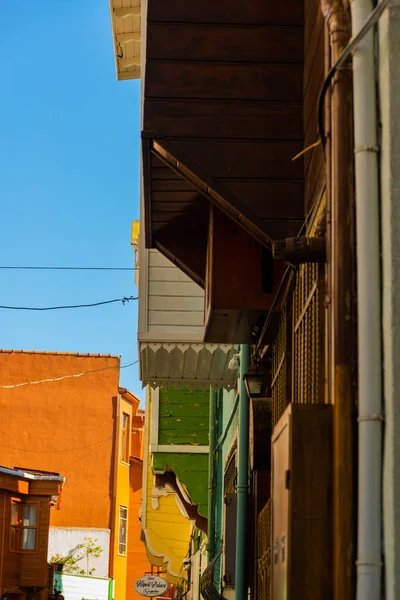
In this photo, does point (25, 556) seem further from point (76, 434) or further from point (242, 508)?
point (242, 508)

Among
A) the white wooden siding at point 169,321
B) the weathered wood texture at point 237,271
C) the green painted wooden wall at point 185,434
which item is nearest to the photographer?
the weathered wood texture at point 237,271

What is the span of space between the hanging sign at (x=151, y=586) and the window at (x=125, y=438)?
1457cm

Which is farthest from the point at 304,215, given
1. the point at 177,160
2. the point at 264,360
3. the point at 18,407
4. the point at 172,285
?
the point at 18,407

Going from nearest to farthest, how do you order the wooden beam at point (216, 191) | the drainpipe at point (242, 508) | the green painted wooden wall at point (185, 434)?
the wooden beam at point (216, 191)
the drainpipe at point (242, 508)
the green painted wooden wall at point (185, 434)

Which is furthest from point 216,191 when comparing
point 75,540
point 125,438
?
point 125,438

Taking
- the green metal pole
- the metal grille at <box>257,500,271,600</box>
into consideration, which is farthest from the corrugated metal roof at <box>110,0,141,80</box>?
the metal grille at <box>257,500,271,600</box>

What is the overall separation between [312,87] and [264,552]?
10.1 feet

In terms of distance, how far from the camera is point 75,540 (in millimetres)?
38094

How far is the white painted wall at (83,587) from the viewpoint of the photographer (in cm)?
3550

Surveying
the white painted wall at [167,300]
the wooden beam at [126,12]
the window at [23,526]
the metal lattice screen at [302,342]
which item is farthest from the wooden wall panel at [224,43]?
the window at [23,526]

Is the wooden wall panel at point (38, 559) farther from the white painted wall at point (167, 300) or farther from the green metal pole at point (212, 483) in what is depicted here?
the white painted wall at point (167, 300)

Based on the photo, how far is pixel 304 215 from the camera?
5.93m

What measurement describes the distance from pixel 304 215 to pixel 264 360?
2.14m

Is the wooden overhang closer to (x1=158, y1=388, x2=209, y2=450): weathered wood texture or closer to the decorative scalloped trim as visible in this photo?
the decorative scalloped trim
